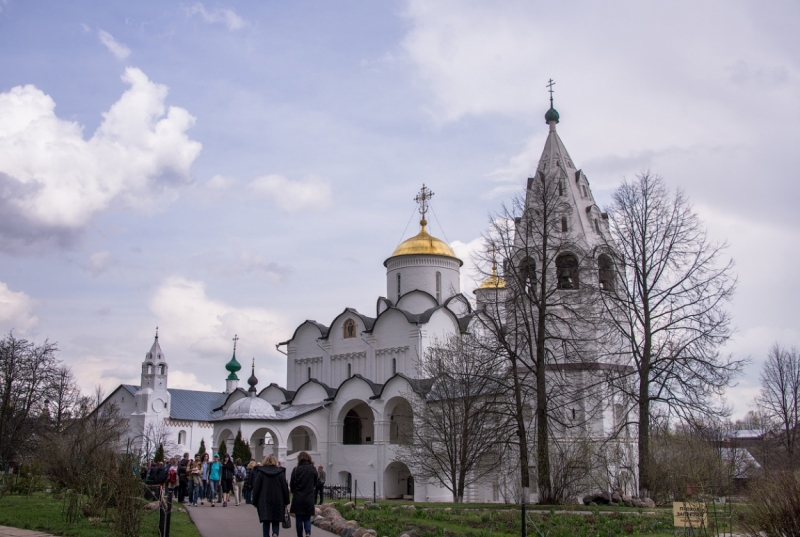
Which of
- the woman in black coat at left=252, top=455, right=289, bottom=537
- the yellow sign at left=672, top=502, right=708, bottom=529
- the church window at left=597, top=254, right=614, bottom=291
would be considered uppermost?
the church window at left=597, top=254, right=614, bottom=291

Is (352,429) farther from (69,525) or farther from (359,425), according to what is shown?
(69,525)

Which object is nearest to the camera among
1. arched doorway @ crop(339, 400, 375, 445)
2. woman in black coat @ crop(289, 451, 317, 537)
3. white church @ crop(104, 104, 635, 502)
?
woman in black coat @ crop(289, 451, 317, 537)

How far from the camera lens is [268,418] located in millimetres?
31922

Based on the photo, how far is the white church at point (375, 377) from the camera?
28.1 meters

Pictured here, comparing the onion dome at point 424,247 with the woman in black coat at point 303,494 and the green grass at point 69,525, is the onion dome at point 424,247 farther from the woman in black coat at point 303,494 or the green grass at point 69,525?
the woman in black coat at point 303,494

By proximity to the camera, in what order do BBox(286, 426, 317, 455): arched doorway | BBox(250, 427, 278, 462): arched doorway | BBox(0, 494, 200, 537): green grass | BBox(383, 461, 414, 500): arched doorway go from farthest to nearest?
BBox(286, 426, 317, 455): arched doorway → BBox(250, 427, 278, 462): arched doorway → BBox(383, 461, 414, 500): arched doorway → BBox(0, 494, 200, 537): green grass

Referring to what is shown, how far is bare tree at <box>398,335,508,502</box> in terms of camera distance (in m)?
21.5

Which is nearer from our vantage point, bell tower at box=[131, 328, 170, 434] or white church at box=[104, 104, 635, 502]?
white church at box=[104, 104, 635, 502]

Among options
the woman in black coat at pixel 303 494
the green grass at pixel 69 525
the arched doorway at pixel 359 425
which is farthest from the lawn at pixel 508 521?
the arched doorway at pixel 359 425

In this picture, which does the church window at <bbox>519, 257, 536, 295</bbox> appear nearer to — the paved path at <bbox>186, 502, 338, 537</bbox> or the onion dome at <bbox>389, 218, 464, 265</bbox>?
the paved path at <bbox>186, 502, 338, 537</bbox>

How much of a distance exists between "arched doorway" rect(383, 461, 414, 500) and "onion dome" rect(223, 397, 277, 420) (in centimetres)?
573

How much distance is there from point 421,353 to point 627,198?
48.4ft

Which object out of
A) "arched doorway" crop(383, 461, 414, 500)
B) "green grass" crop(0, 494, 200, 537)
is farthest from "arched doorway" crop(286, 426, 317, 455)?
"green grass" crop(0, 494, 200, 537)

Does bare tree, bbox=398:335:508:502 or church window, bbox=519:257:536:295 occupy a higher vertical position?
church window, bbox=519:257:536:295
